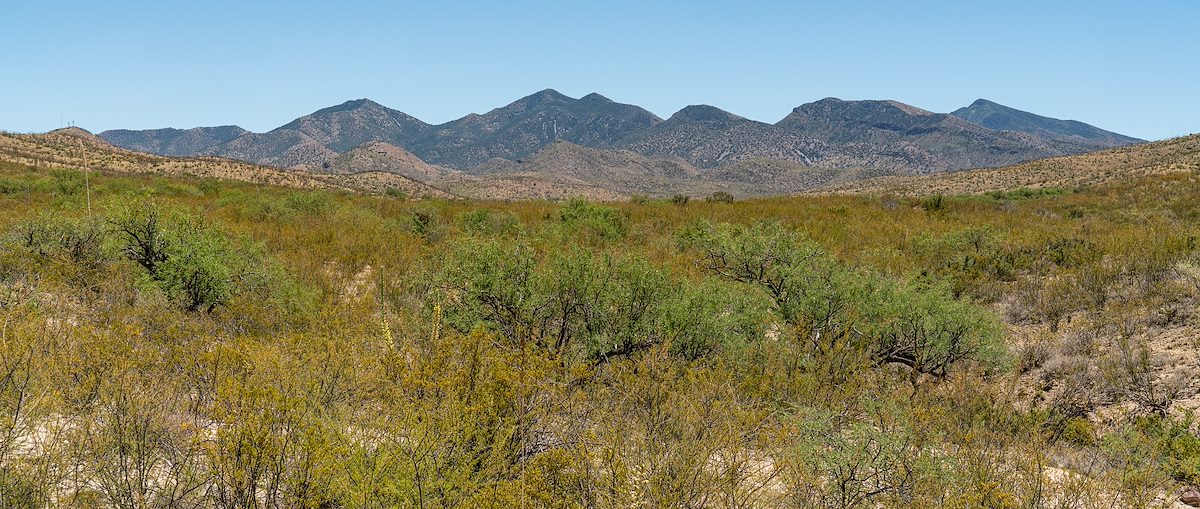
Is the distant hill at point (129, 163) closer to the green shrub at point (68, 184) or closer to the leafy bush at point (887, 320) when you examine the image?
the green shrub at point (68, 184)

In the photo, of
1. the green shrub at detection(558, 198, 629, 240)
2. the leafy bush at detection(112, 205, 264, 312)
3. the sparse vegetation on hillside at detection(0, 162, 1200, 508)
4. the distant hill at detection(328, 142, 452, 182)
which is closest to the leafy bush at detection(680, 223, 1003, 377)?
the sparse vegetation on hillside at detection(0, 162, 1200, 508)

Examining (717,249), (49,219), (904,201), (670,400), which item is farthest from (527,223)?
(904,201)

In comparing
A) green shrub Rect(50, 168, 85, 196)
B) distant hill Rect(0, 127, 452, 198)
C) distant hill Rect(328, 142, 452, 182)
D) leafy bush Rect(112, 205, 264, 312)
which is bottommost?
leafy bush Rect(112, 205, 264, 312)

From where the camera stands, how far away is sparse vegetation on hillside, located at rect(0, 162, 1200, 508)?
4184 millimetres

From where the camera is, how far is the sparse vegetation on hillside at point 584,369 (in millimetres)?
4184

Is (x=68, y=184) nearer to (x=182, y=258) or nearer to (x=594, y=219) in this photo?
(x=182, y=258)

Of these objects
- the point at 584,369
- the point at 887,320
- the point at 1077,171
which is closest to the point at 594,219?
the point at 887,320

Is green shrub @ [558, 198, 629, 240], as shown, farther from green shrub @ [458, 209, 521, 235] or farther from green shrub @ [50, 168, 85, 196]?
green shrub @ [50, 168, 85, 196]

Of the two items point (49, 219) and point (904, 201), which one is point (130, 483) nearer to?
point (49, 219)

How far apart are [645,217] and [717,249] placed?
11559mm

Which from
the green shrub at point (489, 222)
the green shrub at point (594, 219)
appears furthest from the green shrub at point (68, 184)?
the green shrub at point (594, 219)

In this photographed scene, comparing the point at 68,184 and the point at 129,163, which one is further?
the point at 129,163

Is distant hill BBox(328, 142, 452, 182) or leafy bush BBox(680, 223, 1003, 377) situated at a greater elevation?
distant hill BBox(328, 142, 452, 182)

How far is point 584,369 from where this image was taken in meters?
5.30
